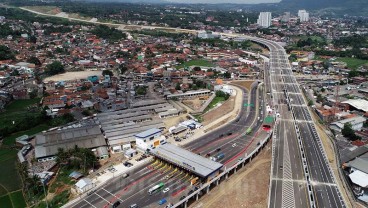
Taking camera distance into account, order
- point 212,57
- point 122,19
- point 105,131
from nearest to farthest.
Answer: point 105,131
point 212,57
point 122,19

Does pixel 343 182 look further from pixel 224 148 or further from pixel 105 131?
pixel 105 131

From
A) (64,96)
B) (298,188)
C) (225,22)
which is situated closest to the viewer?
(298,188)

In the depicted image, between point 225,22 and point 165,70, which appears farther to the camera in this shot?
point 225,22

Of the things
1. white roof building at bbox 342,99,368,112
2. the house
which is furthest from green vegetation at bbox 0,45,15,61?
white roof building at bbox 342,99,368,112

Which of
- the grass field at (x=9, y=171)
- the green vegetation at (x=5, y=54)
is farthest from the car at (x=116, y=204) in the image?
the green vegetation at (x=5, y=54)

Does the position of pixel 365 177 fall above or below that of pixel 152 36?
below

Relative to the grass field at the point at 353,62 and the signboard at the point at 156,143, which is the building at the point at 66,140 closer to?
the signboard at the point at 156,143

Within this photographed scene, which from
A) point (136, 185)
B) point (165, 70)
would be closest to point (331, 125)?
point (136, 185)
